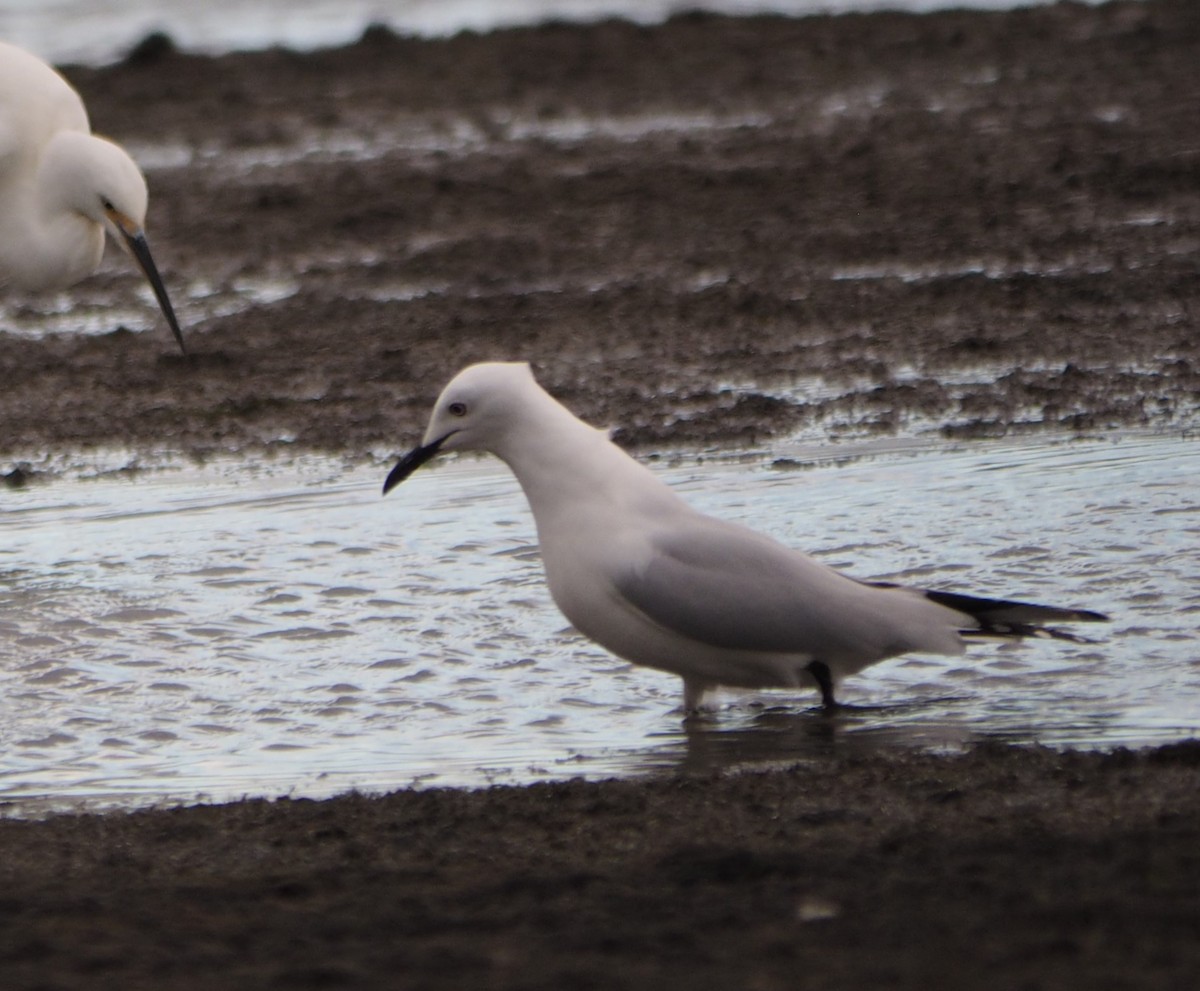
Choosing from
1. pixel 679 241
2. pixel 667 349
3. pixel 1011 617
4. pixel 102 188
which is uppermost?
pixel 102 188

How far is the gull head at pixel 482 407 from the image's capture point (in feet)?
17.7

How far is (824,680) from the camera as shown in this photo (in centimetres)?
532

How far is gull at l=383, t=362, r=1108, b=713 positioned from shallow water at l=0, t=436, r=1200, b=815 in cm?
15

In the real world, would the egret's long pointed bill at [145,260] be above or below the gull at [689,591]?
above

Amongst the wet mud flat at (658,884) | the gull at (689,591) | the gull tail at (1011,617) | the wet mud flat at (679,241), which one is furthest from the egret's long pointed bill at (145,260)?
the wet mud flat at (658,884)

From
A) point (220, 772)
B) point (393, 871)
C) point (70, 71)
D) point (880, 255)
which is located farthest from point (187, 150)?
point (393, 871)

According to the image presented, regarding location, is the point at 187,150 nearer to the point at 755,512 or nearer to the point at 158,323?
the point at 158,323

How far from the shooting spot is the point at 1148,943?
10.9 feet

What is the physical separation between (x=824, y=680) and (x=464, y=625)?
3.62ft

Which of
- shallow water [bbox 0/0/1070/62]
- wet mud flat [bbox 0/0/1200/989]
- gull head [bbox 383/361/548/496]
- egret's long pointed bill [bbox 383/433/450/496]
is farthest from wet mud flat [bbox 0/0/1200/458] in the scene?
shallow water [bbox 0/0/1070/62]

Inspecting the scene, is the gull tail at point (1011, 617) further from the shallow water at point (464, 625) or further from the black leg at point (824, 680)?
the black leg at point (824, 680)

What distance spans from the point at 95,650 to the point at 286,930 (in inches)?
98.6

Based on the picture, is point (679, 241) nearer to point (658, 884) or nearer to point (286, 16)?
point (658, 884)

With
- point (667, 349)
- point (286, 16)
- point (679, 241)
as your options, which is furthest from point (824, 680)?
point (286, 16)
